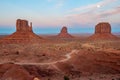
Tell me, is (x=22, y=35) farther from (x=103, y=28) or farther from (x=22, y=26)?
Result: (x=103, y=28)

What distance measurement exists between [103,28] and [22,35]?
71.4 m

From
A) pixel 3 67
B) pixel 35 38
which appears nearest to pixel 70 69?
pixel 3 67

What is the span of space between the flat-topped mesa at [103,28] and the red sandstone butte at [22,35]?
56714 millimetres

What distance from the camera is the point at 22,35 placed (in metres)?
155

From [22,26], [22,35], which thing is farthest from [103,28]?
[22,35]

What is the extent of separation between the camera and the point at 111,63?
66.3 m

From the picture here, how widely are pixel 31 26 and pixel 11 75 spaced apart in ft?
426

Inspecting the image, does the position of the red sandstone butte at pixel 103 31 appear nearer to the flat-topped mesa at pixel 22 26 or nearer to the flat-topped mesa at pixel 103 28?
the flat-topped mesa at pixel 103 28

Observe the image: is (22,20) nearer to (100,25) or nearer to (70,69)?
(100,25)

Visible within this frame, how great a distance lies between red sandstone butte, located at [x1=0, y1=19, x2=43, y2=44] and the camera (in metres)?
152

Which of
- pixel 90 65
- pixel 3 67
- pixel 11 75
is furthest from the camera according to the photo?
pixel 90 65

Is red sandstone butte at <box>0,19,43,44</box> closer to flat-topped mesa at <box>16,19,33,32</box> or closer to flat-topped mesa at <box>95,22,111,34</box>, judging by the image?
flat-topped mesa at <box>16,19,33,32</box>

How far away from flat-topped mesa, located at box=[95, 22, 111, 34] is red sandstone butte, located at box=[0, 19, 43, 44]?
2233 inches

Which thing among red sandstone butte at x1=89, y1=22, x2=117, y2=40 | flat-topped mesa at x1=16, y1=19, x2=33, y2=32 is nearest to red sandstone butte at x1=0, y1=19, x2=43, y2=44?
flat-topped mesa at x1=16, y1=19, x2=33, y2=32
